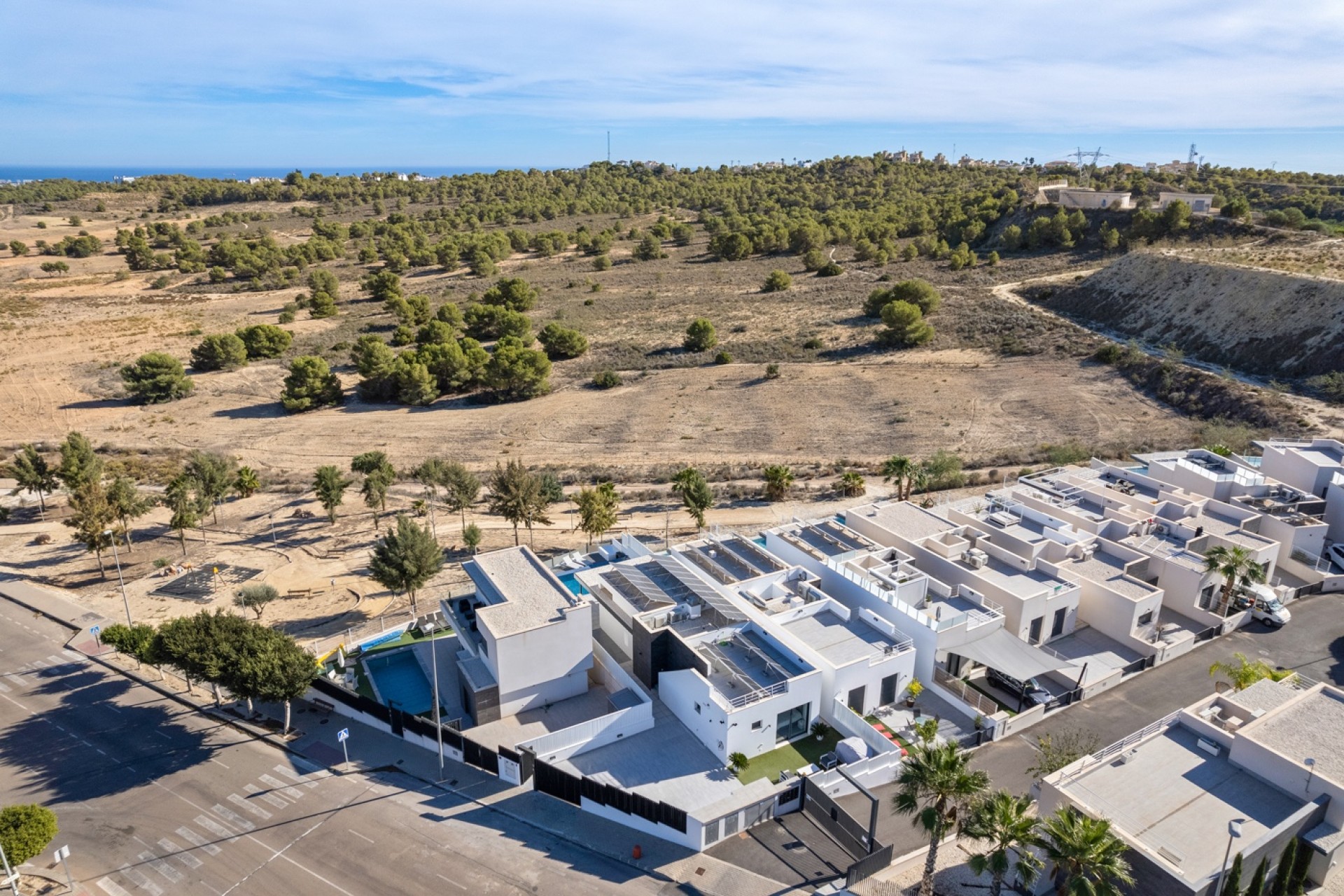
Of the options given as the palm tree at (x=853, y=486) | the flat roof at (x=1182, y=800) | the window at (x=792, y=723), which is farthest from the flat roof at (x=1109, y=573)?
the palm tree at (x=853, y=486)

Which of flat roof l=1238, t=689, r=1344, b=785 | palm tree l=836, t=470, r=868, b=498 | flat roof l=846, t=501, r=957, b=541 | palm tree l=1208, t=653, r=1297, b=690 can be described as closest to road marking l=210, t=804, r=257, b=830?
flat roof l=846, t=501, r=957, b=541

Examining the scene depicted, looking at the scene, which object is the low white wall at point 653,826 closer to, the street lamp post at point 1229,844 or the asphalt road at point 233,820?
the asphalt road at point 233,820

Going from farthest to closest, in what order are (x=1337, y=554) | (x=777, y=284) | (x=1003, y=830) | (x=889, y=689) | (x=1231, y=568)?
(x=777, y=284), (x=1337, y=554), (x=1231, y=568), (x=889, y=689), (x=1003, y=830)

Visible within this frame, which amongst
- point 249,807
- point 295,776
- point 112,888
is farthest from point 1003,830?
point 112,888

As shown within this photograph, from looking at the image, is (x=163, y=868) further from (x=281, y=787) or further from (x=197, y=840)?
(x=281, y=787)

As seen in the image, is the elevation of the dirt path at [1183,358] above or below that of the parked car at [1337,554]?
above

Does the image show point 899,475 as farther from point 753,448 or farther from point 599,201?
point 599,201
